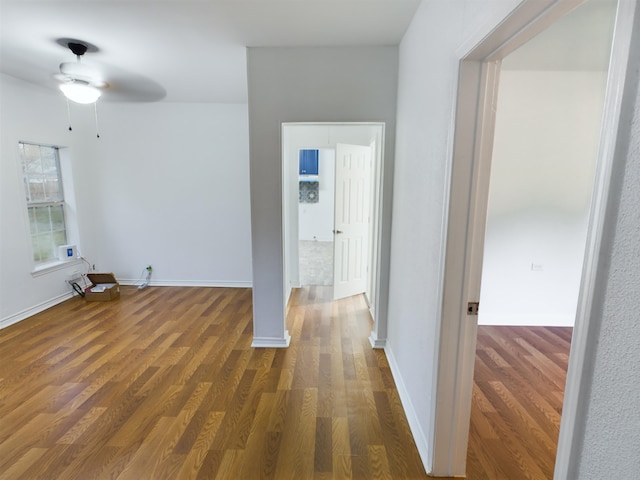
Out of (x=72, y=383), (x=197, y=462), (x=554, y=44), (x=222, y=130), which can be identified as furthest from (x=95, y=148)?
(x=554, y=44)

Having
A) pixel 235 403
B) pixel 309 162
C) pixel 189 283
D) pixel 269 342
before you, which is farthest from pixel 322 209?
pixel 235 403

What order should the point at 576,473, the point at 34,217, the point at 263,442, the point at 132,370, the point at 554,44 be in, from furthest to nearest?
the point at 34,217, the point at 554,44, the point at 132,370, the point at 263,442, the point at 576,473

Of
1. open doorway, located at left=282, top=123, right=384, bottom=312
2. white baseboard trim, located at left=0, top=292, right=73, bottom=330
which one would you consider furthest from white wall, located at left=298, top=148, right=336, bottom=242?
white baseboard trim, located at left=0, top=292, right=73, bottom=330

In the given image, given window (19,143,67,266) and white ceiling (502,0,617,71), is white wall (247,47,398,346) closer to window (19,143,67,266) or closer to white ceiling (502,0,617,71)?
white ceiling (502,0,617,71)

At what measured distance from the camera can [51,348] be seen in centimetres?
294

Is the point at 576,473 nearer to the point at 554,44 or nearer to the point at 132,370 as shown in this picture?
the point at 132,370

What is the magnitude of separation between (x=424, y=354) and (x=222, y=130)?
3920 mm

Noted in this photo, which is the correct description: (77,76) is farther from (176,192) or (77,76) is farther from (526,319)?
(526,319)

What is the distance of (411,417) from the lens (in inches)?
79.5

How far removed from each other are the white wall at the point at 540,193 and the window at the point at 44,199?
5164 millimetres

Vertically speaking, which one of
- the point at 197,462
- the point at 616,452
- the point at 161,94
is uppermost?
the point at 161,94

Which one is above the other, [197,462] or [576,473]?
[576,473]

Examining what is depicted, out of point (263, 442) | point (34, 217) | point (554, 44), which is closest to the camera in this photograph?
point (263, 442)

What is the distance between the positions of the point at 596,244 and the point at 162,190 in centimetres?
486
